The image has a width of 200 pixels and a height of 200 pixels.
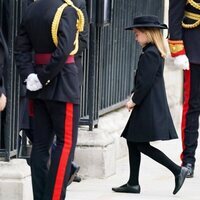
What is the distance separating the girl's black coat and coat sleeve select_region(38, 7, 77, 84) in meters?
1.11

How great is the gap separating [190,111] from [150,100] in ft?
2.97

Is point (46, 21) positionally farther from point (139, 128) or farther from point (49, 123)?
point (139, 128)

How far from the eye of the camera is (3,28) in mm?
6691

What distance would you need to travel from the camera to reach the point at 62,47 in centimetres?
593

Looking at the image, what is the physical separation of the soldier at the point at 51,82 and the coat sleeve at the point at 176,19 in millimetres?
1656

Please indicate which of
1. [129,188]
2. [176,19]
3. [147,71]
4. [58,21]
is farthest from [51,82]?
[176,19]

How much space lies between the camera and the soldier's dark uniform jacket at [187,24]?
770 centimetres

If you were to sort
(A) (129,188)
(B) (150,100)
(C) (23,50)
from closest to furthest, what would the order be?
(C) (23,50) → (B) (150,100) → (A) (129,188)

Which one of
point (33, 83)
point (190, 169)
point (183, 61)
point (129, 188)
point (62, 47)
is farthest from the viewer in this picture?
point (190, 169)

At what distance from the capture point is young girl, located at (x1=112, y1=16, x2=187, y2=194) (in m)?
7.00

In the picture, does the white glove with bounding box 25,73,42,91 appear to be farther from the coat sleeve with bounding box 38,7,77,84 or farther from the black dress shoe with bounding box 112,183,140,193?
the black dress shoe with bounding box 112,183,140,193

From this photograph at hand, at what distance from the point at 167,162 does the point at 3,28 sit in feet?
5.34

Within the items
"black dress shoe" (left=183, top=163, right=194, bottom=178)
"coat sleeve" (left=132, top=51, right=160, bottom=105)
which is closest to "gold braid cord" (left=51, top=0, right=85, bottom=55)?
"coat sleeve" (left=132, top=51, right=160, bottom=105)

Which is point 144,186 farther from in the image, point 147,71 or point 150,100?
point 147,71
